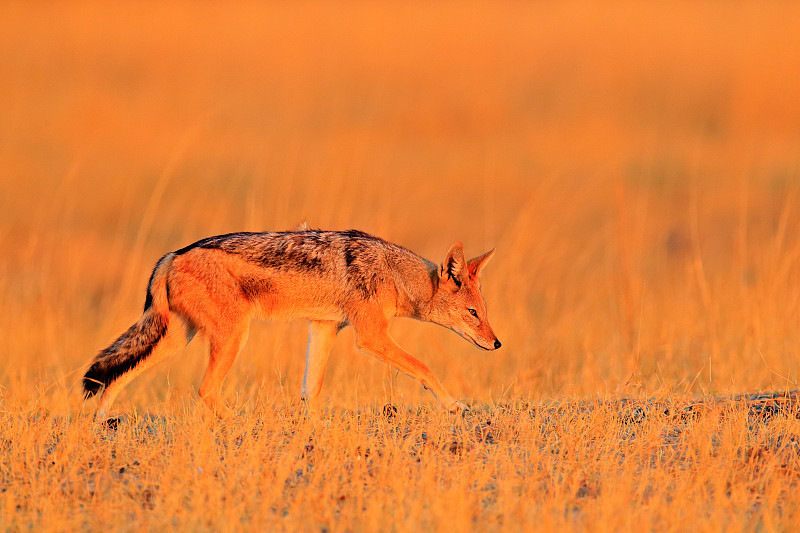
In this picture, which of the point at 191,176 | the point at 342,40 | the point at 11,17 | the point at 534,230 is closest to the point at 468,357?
the point at 534,230

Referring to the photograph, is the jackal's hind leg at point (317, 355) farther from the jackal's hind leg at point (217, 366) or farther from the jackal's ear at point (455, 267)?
the jackal's ear at point (455, 267)

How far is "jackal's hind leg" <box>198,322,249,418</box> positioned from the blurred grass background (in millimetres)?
1307

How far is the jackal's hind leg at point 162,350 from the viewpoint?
683 cm

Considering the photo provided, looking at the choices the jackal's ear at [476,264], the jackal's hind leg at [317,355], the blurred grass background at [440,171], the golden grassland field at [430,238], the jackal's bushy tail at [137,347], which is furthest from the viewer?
the blurred grass background at [440,171]

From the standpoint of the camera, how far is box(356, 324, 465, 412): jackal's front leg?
7.02m

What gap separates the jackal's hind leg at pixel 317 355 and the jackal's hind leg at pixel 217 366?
777 mm

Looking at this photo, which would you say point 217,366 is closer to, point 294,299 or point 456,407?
point 294,299

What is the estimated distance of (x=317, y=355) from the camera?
748 centimetres

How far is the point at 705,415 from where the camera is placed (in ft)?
20.2

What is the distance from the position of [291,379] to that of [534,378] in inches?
87.9

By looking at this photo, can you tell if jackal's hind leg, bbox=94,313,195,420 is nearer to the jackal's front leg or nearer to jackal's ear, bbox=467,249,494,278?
the jackal's front leg

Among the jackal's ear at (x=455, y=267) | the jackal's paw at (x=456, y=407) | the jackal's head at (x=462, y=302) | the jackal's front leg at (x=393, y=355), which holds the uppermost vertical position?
the jackal's ear at (x=455, y=267)

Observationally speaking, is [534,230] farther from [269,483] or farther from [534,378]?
[269,483]

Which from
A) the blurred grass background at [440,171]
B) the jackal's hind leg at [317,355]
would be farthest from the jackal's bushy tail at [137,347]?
the jackal's hind leg at [317,355]
